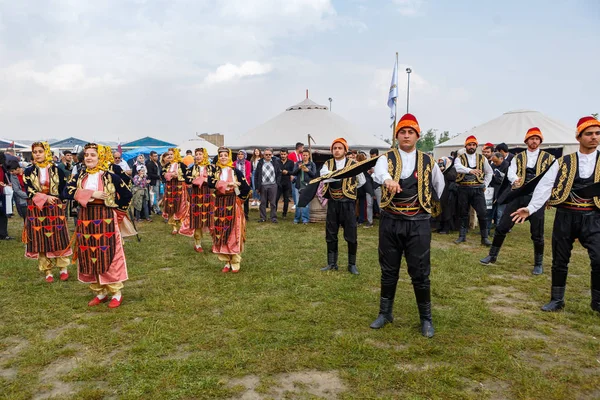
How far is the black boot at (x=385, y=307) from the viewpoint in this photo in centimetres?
433

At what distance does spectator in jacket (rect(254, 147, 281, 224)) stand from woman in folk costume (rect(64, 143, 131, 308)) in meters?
6.84

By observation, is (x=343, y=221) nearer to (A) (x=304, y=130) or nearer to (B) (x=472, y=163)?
(B) (x=472, y=163)

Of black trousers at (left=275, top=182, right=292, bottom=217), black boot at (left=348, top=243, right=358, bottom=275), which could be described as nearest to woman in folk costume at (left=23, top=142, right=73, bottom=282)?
black boot at (left=348, top=243, right=358, bottom=275)

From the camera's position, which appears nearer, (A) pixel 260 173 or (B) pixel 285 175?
(A) pixel 260 173

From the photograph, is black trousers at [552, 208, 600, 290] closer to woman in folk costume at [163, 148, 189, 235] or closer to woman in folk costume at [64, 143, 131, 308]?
woman in folk costume at [64, 143, 131, 308]

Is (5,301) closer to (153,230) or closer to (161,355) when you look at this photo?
(161,355)

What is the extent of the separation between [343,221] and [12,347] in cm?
427

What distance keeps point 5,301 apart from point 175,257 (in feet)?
9.03

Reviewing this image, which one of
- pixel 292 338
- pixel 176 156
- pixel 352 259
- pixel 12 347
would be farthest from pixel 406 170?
pixel 176 156

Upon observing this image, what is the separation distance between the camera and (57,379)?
11.2 feet

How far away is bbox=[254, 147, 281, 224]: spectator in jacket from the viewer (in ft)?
39.0

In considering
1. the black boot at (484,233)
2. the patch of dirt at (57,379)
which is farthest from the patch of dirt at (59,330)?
the black boot at (484,233)

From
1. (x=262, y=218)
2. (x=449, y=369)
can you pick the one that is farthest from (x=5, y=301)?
(x=262, y=218)

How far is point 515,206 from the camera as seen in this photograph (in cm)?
550
